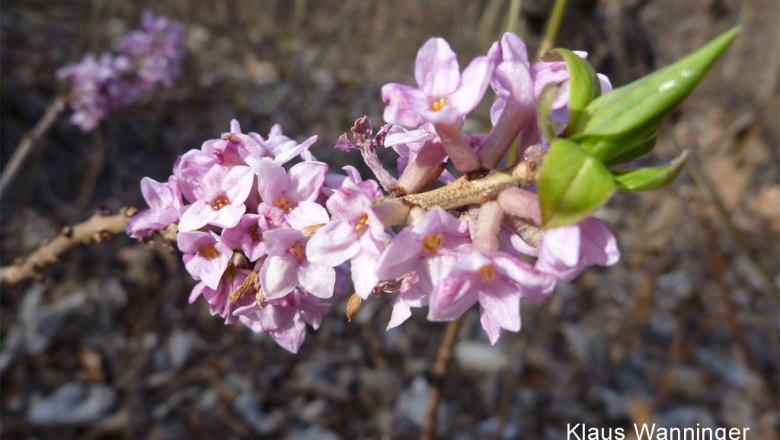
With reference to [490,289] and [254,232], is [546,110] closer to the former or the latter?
[490,289]

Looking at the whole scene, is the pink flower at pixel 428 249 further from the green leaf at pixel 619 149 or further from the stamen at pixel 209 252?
the stamen at pixel 209 252

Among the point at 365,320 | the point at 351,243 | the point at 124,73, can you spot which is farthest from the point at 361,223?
the point at 365,320

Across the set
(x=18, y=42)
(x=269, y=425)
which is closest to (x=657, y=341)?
(x=269, y=425)

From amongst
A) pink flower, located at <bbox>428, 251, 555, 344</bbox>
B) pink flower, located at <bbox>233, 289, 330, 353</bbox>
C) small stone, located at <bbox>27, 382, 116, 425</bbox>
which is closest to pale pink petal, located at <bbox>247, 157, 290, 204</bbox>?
pink flower, located at <bbox>233, 289, 330, 353</bbox>

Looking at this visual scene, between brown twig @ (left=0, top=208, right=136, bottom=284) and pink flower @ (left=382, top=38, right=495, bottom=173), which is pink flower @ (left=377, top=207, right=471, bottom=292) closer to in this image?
pink flower @ (left=382, top=38, right=495, bottom=173)

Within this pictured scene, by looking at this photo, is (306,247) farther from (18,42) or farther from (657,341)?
(18,42)

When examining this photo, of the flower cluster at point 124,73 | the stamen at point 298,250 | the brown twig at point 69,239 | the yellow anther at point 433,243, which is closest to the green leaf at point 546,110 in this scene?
the yellow anther at point 433,243
